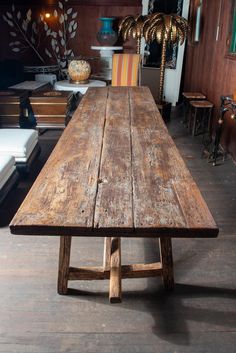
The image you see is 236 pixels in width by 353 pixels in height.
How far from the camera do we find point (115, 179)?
123 cm

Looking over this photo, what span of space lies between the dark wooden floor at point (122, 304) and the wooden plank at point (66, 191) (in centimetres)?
74

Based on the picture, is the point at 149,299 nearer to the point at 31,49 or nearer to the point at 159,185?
the point at 159,185

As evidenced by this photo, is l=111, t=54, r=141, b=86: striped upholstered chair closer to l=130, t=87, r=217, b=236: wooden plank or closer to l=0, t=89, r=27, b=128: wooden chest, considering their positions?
l=0, t=89, r=27, b=128: wooden chest

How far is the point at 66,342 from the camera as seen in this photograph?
54.7 inches

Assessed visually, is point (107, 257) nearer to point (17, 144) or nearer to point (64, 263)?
point (64, 263)

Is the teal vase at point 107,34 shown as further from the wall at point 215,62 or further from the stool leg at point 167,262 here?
the stool leg at point 167,262

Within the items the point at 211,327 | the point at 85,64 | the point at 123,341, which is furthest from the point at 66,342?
the point at 85,64

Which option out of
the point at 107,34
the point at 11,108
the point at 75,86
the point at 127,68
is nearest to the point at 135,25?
the point at 107,34

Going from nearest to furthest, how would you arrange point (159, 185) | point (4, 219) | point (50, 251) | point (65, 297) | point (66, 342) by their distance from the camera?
point (159, 185) < point (66, 342) < point (65, 297) < point (50, 251) < point (4, 219)

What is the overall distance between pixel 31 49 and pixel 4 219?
485cm

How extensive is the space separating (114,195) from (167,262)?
72cm

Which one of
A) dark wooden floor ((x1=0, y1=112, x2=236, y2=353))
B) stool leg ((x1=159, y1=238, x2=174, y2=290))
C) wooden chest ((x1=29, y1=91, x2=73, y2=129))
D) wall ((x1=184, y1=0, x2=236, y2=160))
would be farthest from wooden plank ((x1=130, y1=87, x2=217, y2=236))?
wall ((x1=184, y1=0, x2=236, y2=160))

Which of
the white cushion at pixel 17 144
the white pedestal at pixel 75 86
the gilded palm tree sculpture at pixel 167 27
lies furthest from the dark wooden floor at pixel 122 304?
the gilded palm tree sculpture at pixel 167 27

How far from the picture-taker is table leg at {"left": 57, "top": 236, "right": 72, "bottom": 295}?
4.97 ft
